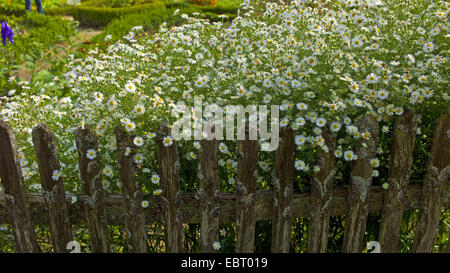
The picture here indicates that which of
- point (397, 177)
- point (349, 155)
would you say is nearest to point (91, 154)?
point (349, 155)

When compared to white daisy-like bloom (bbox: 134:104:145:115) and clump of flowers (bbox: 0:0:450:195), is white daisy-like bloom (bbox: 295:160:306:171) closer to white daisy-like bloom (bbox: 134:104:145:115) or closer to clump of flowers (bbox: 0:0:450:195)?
clump of flowers (bbox: 0:0:450:195)

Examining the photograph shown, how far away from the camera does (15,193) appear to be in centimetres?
255

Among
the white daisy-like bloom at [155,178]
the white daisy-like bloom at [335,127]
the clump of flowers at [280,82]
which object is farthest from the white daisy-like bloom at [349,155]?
the white daisy-like bloom at [155,178]

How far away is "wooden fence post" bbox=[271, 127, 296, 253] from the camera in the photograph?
7.83 ft

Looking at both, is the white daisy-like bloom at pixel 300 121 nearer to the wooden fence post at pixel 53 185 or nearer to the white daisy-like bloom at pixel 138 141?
the white daisy-like bloom at pixel 138 141

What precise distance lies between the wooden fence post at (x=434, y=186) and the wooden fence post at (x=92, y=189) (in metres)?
1.90

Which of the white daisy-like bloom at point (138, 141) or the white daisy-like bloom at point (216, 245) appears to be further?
the white daisy-like bloom at point (216, 245)

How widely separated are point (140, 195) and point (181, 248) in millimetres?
435

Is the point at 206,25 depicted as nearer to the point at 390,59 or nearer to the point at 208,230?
the point at 390,59

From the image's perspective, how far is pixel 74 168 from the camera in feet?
8.92

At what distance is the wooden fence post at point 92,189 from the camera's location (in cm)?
238

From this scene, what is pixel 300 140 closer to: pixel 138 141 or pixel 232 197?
pixel 232 197

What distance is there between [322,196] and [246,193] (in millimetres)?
435
